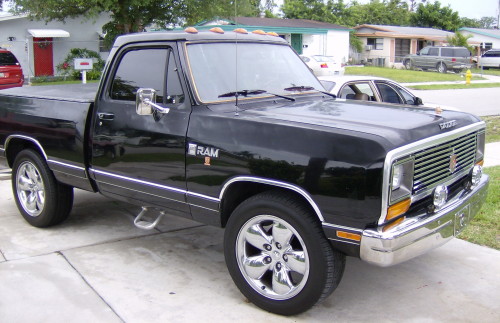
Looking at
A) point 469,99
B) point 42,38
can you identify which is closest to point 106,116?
point 469,99

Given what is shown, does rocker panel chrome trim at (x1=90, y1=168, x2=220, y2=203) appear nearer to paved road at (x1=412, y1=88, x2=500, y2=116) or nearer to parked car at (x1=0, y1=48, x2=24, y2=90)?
paved road at (x1=412, y1=88, x2=500, y2=116)

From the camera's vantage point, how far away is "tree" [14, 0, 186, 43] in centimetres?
2205

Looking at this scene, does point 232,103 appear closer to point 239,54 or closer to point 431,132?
point 239,54

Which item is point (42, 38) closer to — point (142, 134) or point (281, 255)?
point (142, 134)

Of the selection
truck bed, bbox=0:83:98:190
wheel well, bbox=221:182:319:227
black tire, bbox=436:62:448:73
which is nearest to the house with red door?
truck bed, bbox=0:83:98:190

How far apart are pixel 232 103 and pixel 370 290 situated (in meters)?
1.89

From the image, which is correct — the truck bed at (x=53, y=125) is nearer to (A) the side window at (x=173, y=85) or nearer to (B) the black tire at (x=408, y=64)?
(A) the side window at (x=173, y=85)

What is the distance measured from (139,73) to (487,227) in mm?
3902

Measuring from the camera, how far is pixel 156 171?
455cm

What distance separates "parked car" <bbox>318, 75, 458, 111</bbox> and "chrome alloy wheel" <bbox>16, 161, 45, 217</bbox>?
4.27 metres

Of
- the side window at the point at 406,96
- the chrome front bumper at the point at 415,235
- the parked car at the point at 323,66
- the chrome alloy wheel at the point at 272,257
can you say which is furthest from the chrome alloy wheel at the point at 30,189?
the parked car at the point at 323,66

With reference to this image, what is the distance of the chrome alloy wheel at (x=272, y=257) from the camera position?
382 centimetres

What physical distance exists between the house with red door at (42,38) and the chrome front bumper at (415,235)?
25180 mm

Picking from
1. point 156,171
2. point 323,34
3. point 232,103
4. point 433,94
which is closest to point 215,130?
point 232,103
